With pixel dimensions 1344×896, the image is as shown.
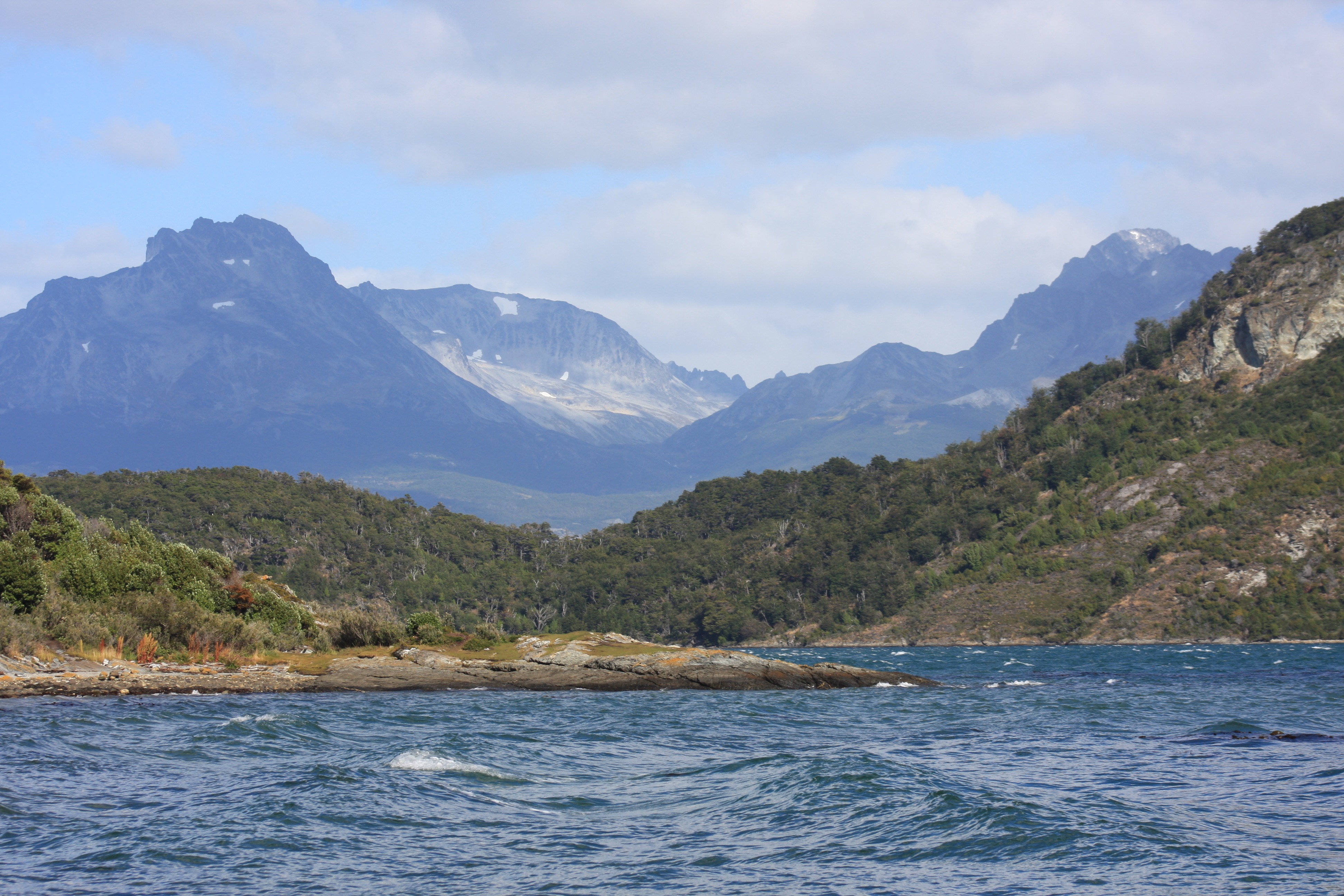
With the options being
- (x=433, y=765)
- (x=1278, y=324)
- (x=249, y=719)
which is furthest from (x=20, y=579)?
(x=1278, y=324)

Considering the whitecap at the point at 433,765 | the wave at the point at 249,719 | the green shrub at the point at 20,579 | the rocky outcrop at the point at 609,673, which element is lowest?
the rocky outcrop at the point at 609,673

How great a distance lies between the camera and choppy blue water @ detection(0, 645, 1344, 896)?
15.9 meters

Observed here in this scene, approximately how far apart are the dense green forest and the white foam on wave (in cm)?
10619

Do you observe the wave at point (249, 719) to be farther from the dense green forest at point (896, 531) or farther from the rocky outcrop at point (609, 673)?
the dense green forest at point (896, 531)

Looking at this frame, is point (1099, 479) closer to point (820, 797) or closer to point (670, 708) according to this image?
point (670, 708)

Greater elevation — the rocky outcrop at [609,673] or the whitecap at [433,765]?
the whitecap at [433,765]

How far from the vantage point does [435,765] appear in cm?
2433

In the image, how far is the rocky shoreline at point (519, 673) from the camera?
133 ft

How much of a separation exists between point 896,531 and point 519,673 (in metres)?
115

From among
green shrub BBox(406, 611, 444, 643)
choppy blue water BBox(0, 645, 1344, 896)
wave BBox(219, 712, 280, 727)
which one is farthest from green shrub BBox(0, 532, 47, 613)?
green shrub BBox(406, 611, 444, 643)

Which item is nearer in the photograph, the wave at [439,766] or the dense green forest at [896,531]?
the wave at [439,766]

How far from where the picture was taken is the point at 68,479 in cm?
14812

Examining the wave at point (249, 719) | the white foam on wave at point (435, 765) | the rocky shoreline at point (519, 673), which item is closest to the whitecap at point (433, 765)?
the white foam on wave at point (435, 765)

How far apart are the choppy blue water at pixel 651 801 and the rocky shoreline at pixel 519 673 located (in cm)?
410
